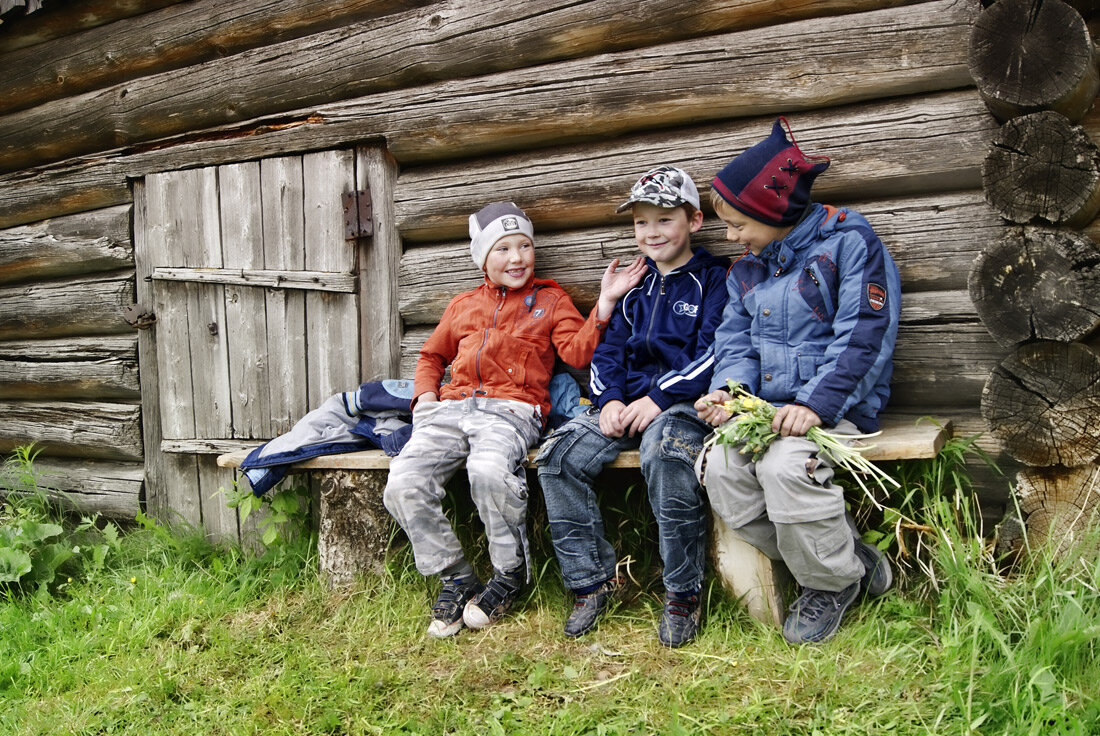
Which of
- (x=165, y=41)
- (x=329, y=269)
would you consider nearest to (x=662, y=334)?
(x=329, y=269)

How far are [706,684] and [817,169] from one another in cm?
172

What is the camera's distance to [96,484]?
5301 mm

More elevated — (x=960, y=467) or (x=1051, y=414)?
(x=1051, y=414)

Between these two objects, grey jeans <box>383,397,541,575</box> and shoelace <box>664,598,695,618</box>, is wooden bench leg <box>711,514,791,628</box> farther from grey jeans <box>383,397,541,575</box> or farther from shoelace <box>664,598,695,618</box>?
grey jeans <box>383,397,541,575</box>

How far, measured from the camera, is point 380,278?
435 cm

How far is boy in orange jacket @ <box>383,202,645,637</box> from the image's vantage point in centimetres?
344

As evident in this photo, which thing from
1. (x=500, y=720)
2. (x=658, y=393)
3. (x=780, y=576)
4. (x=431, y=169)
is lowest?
(x=500, y=720)

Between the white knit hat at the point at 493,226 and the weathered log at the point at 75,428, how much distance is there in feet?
8.14

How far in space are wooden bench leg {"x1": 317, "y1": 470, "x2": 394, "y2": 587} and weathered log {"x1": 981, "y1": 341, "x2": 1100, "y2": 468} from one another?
234 cm

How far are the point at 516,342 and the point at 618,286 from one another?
481mm

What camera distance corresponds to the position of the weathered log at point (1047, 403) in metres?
2.79

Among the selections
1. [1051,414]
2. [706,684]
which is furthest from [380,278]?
[1051,414]

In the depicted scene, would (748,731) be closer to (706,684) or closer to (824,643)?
(706,684)

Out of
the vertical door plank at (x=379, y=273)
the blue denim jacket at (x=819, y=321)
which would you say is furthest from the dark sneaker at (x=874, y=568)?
the vertical door plank at (x=379, y=273)
